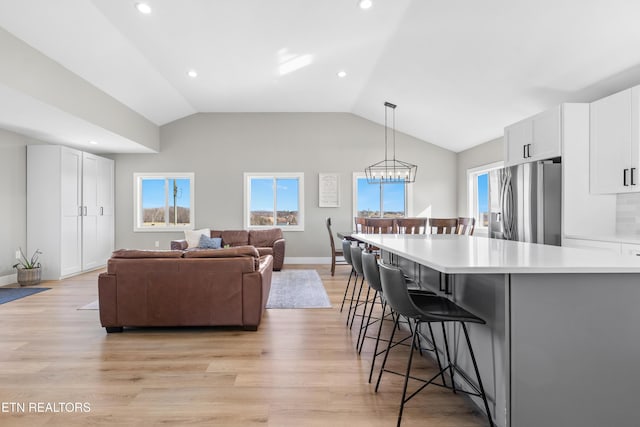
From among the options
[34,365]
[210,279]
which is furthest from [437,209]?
[34,365]

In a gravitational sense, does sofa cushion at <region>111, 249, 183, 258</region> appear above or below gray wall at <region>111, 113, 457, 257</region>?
below

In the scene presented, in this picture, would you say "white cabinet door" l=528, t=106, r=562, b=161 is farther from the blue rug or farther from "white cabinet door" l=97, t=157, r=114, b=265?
"white cabinet door" l=97, t=157, r=114, b=265

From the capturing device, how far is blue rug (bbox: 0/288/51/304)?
489 centimetres

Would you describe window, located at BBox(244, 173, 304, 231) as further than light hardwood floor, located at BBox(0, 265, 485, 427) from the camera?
Yes

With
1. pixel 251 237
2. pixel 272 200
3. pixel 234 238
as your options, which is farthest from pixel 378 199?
pixel 234 238

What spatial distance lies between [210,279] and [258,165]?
5.05m

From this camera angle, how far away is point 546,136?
13.1 feet

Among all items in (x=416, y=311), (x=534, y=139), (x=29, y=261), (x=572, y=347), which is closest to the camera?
(x=572, y=347)

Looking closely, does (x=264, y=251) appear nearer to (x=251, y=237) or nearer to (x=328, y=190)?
(x=251, y=237)

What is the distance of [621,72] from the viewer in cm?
357

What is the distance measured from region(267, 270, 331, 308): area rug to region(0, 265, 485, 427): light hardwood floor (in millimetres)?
662

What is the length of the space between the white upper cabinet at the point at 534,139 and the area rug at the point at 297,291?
2873 millimetres

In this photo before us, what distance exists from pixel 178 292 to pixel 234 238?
4.20 m

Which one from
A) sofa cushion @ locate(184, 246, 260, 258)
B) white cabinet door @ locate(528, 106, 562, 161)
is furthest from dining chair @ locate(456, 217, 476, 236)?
sofa cushion @ locate(184, 246, 260, 258)
